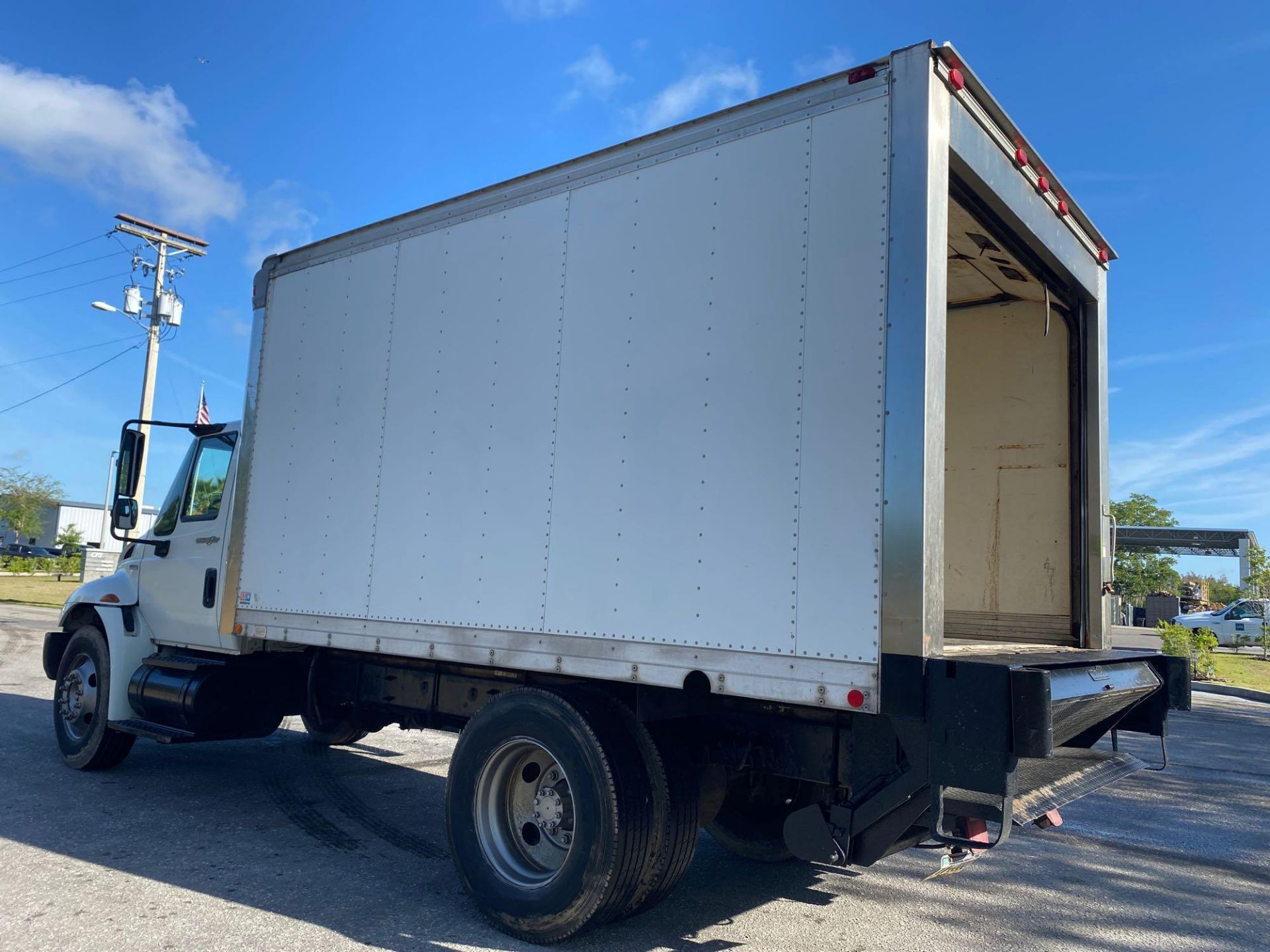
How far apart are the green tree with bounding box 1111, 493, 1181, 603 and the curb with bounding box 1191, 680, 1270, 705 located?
41.6 metres

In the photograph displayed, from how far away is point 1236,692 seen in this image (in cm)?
1552

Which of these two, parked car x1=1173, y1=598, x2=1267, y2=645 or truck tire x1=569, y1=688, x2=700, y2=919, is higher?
parked car x1=1173, y1=598, x2=1267, y2=645

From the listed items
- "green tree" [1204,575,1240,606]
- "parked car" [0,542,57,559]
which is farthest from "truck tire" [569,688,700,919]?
"green tree" [1204,575,1240,606]

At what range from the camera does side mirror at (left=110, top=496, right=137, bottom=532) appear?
6.56 m

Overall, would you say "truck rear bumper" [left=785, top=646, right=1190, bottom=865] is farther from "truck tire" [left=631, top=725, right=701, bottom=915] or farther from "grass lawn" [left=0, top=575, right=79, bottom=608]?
"grass lawn" [left=0, top=575, right=79, bottom=608]

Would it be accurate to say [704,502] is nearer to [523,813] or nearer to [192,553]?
[523,813]

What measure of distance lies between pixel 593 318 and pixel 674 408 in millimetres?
674

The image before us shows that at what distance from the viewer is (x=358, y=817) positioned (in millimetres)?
5902

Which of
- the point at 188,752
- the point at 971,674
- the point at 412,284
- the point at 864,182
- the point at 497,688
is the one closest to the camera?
the point at 971,674

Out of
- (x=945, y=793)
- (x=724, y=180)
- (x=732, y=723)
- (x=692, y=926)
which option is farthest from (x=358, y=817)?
(x=724, y=180)

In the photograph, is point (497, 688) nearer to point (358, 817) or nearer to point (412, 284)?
point (358, 817)

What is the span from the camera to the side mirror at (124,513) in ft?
21.5

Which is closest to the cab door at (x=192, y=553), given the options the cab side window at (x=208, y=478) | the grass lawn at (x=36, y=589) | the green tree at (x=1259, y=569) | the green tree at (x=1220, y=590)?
the cab side window at (x=208, y=478)

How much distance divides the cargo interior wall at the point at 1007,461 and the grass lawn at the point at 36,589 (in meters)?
22.2
